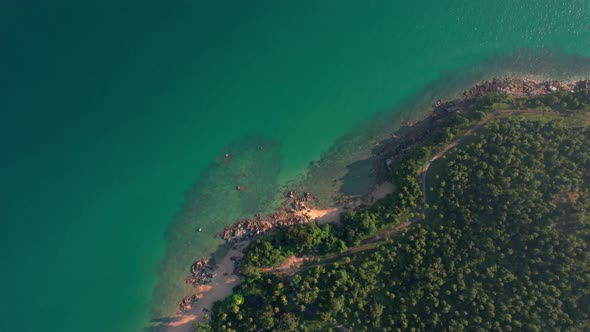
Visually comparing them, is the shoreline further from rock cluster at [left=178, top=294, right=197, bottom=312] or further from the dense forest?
the dense forest

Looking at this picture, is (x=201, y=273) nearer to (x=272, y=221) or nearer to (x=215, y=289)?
(x=215, y=289)

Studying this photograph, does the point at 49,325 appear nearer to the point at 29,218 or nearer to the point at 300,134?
the point at 29,218

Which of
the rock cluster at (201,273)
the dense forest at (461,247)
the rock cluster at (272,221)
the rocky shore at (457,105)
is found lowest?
the dense forest at (461,247)

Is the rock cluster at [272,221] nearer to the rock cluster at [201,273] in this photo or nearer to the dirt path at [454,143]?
the rock cluster at [201,273]

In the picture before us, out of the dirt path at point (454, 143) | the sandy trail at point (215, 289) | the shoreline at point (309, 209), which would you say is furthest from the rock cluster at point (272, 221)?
the dirt path at point (454, 143)

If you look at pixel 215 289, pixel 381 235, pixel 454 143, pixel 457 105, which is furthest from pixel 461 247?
pixel 215 289

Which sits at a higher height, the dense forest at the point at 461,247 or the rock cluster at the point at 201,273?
the rock cluster at the point at 201,273

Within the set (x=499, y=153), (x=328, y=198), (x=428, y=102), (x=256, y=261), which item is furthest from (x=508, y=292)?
(x=256, y=261)

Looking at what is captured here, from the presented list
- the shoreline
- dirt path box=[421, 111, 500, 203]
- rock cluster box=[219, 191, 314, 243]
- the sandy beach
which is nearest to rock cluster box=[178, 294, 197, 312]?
the shoreline
